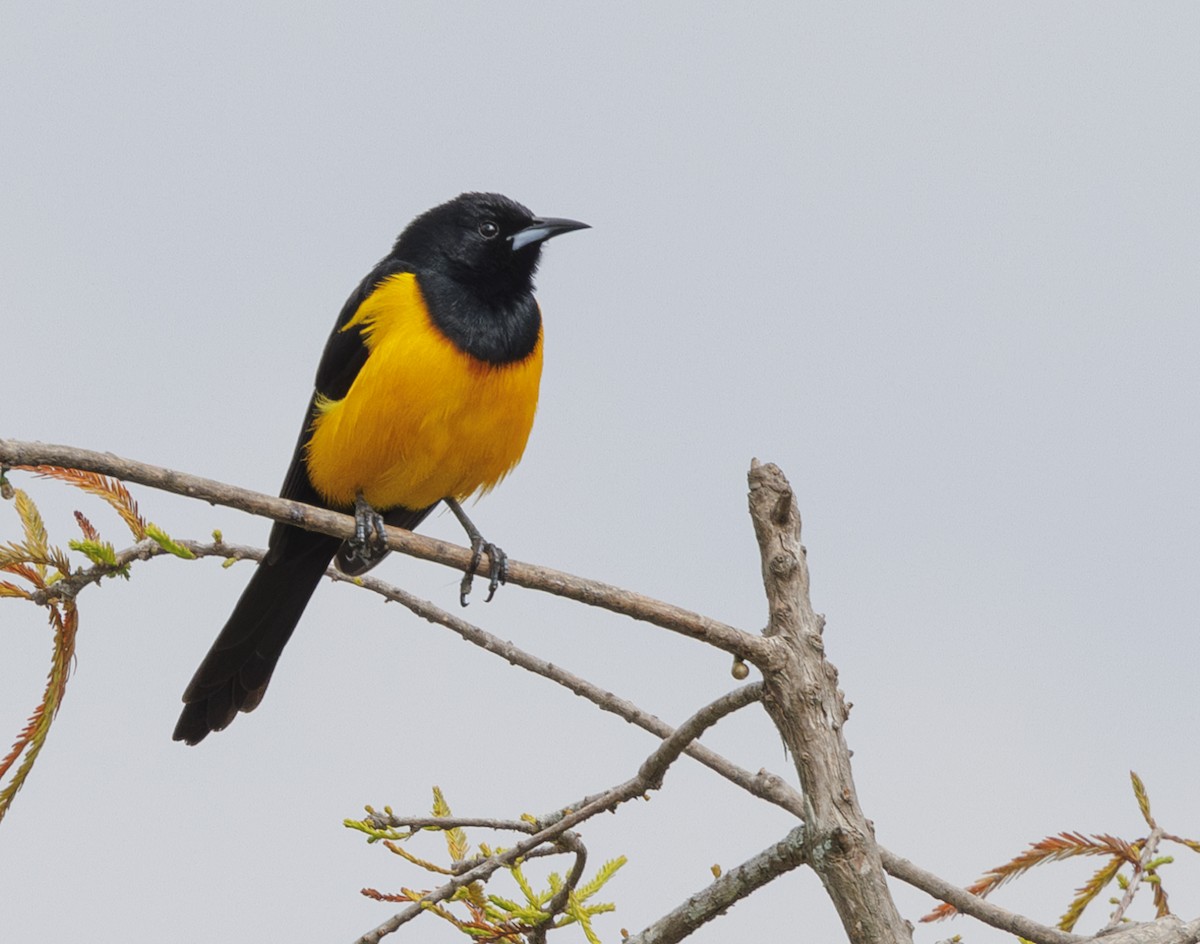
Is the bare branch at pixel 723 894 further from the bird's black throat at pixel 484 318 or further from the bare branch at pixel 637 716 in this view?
the bird's black throat at pixel 484 318

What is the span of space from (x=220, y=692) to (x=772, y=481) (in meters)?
2.66

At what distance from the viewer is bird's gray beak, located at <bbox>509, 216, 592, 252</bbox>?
5.45 m

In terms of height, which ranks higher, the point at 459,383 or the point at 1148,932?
the point at 459,383

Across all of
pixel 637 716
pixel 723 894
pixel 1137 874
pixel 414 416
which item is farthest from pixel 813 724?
pixel 414 416

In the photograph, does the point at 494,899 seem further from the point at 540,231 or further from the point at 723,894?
the point at 540,231

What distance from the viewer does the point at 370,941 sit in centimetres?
326

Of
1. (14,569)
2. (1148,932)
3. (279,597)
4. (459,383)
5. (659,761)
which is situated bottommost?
(1148,932)

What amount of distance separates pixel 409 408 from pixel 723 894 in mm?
2119

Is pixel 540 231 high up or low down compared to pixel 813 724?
up

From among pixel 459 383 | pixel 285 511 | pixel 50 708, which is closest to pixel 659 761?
pixel 285 511

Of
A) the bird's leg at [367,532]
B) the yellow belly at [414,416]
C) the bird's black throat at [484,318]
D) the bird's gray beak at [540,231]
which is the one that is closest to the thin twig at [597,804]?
the bird's leg at [367,532]

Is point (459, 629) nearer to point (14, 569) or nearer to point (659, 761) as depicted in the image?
point (659, 761)

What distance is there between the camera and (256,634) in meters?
5.24

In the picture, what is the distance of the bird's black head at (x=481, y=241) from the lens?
5.22 metres
